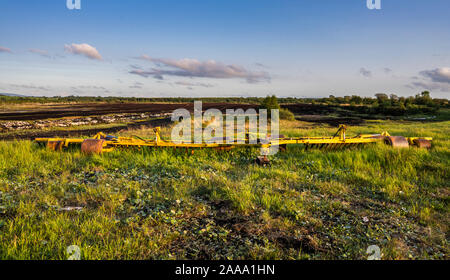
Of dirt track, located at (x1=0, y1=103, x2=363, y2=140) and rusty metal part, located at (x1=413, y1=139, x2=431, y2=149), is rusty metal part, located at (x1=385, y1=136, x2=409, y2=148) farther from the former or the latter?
dirt track, located at (x1=0, y1=103, x2=363, y2=140)

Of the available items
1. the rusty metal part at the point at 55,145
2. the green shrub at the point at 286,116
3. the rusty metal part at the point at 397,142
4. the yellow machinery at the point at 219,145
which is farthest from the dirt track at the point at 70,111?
the rusty metal part at the point at 397,142

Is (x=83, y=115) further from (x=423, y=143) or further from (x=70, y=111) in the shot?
(x=423, y=143)

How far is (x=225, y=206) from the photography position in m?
3.56

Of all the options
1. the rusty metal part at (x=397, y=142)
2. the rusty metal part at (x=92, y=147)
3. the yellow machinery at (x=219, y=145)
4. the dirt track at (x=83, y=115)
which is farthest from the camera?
the dirt track at (x=83, y=115)

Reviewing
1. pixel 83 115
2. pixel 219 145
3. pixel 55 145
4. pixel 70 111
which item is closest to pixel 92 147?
pixel 55 145

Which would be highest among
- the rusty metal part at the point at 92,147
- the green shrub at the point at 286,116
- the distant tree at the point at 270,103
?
the distant tree at the point at 270,103

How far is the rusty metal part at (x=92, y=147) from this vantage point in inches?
240

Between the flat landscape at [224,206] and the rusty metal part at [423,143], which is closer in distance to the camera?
the flat landscape at [224,206]

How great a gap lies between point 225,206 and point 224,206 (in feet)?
0.05

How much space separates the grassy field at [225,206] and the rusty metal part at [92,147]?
35 cm

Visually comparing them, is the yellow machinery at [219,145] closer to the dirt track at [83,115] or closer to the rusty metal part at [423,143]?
the rusty metal part at [423,143]
